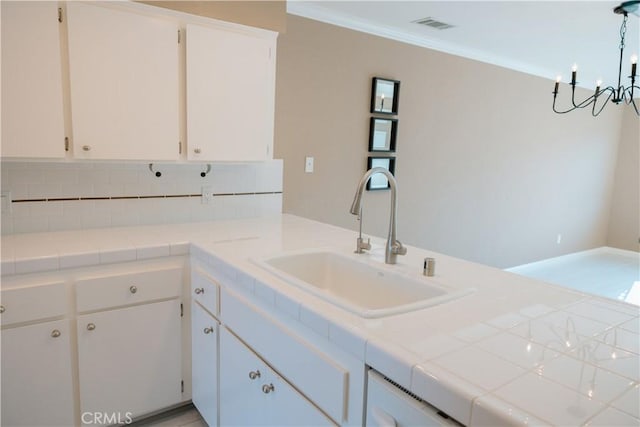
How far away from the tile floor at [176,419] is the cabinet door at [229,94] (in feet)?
4.26

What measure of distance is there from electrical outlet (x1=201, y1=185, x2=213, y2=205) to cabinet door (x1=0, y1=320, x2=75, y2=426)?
3.31 ft

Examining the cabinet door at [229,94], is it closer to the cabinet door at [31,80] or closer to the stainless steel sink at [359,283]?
the cabinet door at [31,80]

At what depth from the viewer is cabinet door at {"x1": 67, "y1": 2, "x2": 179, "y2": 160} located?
1906mm

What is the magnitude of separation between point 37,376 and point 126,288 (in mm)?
472

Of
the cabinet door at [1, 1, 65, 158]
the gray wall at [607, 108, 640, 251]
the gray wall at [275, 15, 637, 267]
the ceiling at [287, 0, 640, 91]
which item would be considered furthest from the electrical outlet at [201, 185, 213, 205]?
the gray wall at [607, 108, 640, 251]

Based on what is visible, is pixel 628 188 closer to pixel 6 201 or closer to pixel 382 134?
pixel 382 134

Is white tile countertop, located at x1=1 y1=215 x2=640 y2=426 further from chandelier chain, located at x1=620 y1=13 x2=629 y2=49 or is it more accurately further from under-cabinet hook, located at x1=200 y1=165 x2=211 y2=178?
chandelier chain, located at x1=620 y1=13 x2=629 y2=49

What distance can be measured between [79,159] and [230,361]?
1.12 metres

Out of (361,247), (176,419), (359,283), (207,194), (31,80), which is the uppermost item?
(31,80)

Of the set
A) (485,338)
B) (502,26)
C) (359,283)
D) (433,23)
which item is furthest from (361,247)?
(502,26)

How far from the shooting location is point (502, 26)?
3326 mm

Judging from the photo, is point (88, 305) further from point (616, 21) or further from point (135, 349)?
point (616, 21)

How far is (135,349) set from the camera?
6.60ft

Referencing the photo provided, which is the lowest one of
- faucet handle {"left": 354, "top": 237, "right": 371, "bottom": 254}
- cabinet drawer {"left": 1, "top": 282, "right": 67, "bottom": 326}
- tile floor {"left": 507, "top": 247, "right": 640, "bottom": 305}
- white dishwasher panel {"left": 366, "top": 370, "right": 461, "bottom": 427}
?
tile floor {"left": 507, "top": 247, "right": 640, "bottom": 305}
